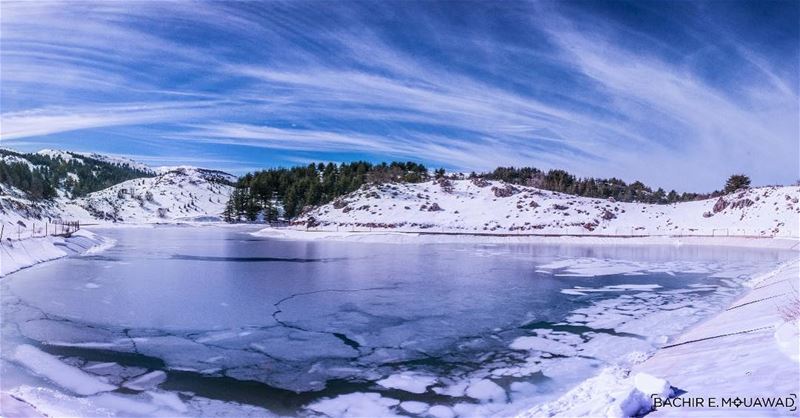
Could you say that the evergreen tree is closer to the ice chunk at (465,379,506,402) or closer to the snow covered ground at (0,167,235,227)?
the ice chunk at (465,379,506,402)

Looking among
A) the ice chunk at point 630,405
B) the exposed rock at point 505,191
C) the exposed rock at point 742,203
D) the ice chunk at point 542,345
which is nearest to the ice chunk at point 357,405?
the ice chunk at point 630,405

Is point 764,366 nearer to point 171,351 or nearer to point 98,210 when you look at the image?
point 171,351

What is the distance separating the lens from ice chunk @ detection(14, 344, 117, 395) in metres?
6.86

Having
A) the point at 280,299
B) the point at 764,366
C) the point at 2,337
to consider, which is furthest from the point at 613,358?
the point at 2,337

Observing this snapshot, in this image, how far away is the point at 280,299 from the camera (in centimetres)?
1405

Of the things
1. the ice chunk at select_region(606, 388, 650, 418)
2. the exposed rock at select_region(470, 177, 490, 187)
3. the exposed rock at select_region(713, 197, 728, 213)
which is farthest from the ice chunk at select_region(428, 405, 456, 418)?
the exposed rock at select_region(470, 177, 490, 187)

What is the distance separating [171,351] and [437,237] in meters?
40.6

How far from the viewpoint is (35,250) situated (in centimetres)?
2377

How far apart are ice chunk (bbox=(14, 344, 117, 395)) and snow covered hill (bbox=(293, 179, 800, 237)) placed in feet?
161

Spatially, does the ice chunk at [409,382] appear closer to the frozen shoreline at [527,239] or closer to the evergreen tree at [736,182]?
the frozen shoreline at [527,239]

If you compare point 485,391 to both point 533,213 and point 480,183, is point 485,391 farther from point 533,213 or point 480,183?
point 480,183

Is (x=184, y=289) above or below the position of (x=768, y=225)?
below

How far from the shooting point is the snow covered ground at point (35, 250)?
64.8 ft

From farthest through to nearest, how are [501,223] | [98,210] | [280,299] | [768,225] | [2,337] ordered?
[98,210] < [501,223] < [768,225] < [280,299] < [2,337]
